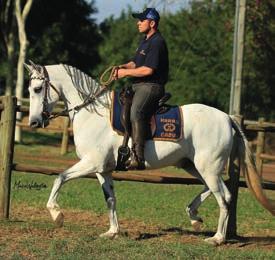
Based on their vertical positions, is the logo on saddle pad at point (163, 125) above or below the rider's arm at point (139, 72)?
below

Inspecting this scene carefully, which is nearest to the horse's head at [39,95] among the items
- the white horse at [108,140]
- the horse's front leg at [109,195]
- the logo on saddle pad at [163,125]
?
the white horse at [108,140]

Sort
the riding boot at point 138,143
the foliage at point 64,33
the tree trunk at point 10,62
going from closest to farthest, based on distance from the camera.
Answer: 1. the riding boot at point 138,143
2. the tree trunk at point 10,62
3. the foliage at point 64,33

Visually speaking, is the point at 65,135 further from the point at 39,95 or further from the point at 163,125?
the point at 163,125

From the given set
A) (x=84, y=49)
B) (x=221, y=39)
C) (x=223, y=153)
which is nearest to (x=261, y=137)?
(x=223, y=153)

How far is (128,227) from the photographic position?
933 cm

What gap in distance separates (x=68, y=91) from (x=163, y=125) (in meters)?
1.25

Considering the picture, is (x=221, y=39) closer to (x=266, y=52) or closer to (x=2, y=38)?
(x=266, y=52)

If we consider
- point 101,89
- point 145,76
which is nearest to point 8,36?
point 101,89

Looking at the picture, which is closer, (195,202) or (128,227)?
(195,202)

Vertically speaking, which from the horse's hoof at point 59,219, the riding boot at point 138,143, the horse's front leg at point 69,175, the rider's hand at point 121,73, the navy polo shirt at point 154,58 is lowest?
the horse's hoof at point 59,219

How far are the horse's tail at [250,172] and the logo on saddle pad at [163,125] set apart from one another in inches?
31.6

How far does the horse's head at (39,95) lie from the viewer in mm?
7996

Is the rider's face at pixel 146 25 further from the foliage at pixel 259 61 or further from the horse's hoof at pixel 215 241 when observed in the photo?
the foliage at pixel 259 61

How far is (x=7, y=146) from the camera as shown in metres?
9.19
